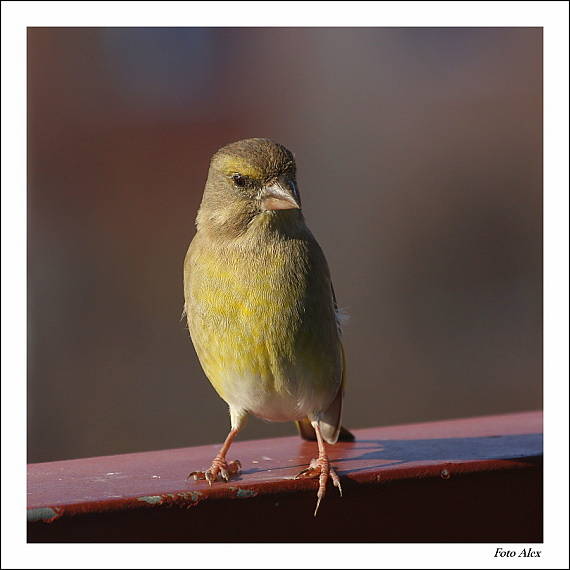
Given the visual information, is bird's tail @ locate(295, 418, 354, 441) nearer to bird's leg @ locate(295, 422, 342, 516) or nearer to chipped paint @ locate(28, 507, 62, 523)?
bird's leg @ locate(295, 422, 342, 516)

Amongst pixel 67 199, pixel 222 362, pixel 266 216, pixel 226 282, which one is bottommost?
pixel 222 362

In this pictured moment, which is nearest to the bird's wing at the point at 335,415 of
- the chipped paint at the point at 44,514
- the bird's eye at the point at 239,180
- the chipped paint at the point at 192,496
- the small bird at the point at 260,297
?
the small bird at the point at 260,297

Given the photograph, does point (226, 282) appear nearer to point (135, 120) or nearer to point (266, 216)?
point (266, 216)

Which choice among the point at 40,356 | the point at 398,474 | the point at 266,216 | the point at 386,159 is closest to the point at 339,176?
the point at 386,159

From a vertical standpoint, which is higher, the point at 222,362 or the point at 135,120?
the point at 135,120

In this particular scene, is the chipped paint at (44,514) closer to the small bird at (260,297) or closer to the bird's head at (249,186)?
the small bird at (260,297)

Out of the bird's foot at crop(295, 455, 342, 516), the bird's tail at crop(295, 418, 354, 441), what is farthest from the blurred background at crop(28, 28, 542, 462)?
the bird's foot at crop(295, 455, 342, 516)
